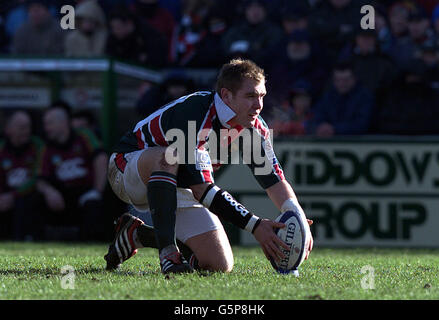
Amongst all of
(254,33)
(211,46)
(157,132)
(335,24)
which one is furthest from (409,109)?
(157,132)

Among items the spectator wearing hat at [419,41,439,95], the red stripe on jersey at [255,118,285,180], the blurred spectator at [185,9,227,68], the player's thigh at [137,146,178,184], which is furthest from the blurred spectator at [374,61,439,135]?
the player's thigh at [137,146,178,184]

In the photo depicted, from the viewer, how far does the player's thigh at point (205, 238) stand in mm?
5785

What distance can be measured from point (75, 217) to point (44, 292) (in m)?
6.23

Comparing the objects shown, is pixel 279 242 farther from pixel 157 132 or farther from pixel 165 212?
pixel 157 132

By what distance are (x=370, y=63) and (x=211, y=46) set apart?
8.44 feet

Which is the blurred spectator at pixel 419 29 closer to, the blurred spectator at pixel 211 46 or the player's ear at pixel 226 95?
the blurred spectator at pixel 211 46

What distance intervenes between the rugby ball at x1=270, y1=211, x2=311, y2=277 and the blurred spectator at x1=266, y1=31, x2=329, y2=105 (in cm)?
621

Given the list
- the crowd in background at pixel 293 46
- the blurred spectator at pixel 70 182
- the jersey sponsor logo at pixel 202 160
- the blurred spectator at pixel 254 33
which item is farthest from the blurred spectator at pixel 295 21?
the jersey sponsor logo at pixel 202 160

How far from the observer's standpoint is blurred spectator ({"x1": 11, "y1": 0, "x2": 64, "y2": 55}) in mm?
13141

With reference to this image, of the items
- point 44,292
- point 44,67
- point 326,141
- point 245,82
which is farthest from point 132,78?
point 44,292

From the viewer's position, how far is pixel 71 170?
10.8m

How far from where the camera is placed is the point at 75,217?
35.2 ft

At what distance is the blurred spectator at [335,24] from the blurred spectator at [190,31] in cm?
176
